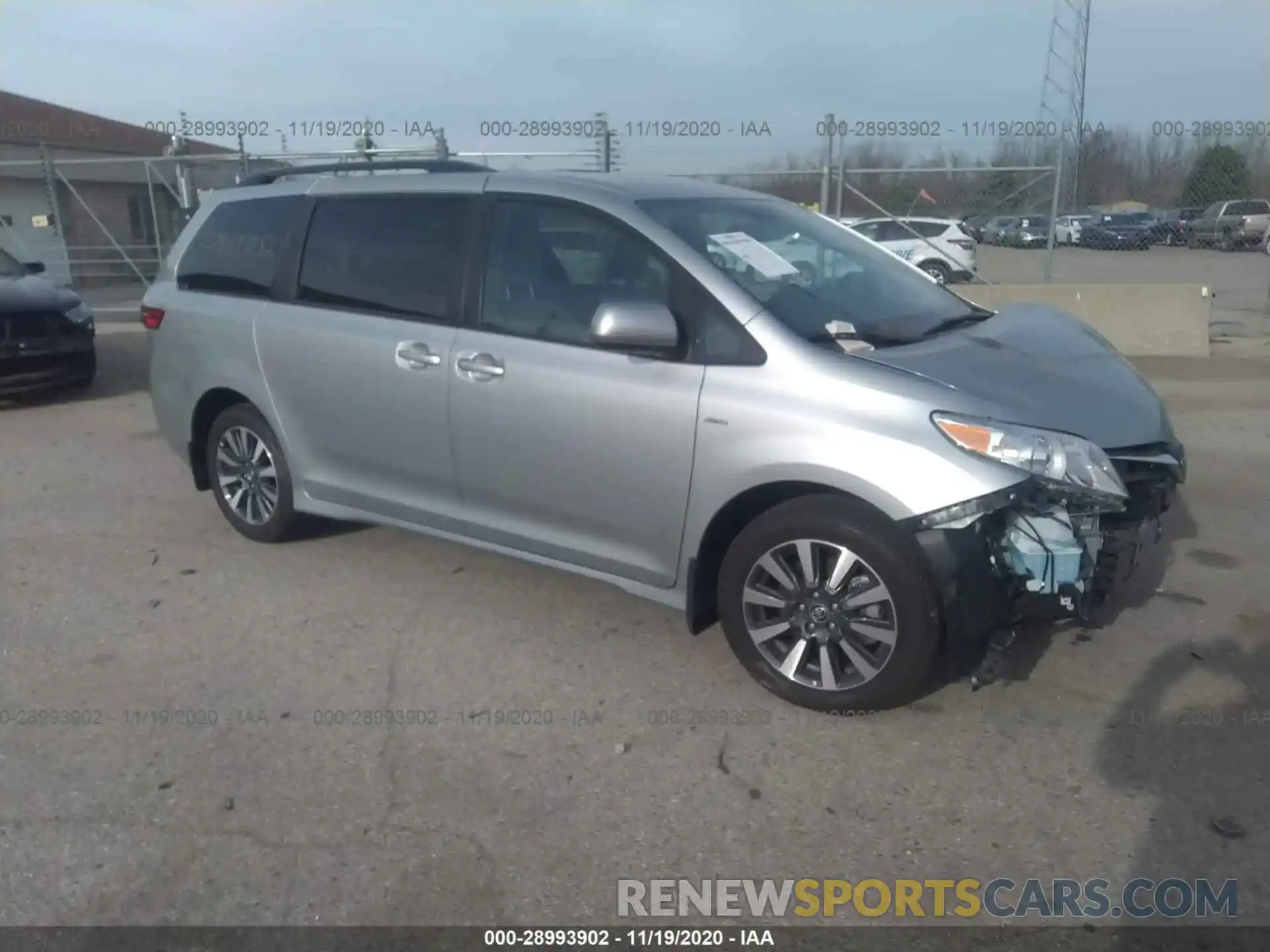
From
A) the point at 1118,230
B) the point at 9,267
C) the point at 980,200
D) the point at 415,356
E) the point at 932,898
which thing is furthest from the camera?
the point at 1118,230

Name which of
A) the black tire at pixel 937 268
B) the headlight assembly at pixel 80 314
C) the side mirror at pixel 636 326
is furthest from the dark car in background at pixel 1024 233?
the side mirror at pixel 636 326

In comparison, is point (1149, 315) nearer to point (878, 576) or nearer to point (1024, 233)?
point (1024, 233)

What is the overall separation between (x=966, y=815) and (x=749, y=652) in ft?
3.16

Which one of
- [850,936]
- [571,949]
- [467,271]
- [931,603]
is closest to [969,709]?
[931,603]

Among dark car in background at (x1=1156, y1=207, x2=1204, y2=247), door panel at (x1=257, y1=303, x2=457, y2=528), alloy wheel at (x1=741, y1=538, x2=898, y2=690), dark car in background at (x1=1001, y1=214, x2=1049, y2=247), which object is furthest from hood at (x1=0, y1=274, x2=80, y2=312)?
dark car in background at (x1=1156, y1=207, x2=1204, y2=247)

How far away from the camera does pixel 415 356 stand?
4.50 meters

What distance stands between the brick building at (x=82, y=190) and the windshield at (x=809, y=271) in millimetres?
17463

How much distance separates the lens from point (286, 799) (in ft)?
10.9

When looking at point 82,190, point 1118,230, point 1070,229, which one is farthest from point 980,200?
point 82,190

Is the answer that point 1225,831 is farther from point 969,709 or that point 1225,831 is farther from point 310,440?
point 310,440

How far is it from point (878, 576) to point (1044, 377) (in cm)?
106

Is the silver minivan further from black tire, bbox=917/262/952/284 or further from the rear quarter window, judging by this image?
black tire, bbox=917/262/952/284

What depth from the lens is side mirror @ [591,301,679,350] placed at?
372cm

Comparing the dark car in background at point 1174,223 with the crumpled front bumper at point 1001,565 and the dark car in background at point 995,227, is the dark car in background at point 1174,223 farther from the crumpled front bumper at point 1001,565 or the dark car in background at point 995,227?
the crumpled front bumper at point 1001,565
